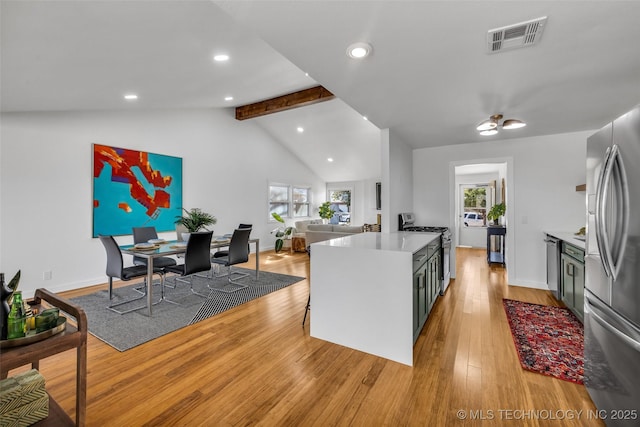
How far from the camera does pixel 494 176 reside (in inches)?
321

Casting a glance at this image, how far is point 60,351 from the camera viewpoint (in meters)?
1.02

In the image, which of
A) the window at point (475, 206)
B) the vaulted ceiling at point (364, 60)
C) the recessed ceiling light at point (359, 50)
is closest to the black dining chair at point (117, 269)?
the vaulted ceiling at point (364, 60)

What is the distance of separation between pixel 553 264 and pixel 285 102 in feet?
18.0

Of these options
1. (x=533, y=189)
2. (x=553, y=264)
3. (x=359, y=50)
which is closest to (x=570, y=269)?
(x=553, y=264)

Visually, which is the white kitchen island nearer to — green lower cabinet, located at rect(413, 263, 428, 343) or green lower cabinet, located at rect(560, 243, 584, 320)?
green lower cabinet, located at rect(413, 263, 428, 343)

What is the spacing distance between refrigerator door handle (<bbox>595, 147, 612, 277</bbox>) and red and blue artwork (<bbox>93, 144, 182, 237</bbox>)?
584cm

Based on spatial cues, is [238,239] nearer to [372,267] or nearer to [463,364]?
[372,267]

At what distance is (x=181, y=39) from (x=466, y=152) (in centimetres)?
433

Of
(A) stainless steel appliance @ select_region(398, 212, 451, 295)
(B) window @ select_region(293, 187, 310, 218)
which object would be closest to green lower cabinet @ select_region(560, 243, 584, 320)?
(A) stainless steel appliance @ select_region(398, 212, 451, 295)

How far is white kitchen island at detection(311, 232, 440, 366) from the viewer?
7.27 feet

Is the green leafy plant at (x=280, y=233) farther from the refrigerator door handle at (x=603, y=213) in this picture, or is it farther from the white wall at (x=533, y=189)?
the refrigerator door handle at (x=603, y=213)

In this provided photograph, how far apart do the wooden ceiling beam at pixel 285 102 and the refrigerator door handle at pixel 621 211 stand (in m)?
4.80

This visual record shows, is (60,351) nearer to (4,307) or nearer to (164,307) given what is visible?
(4,307)

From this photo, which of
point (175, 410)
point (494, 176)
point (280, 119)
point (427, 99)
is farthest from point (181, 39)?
point (494, 176)
